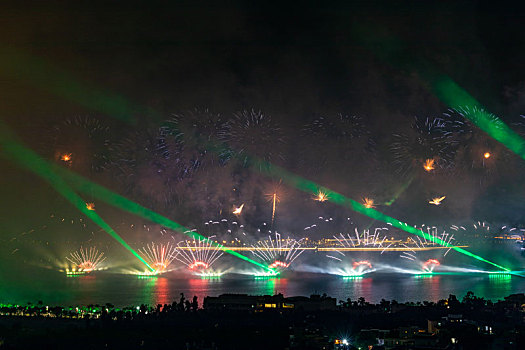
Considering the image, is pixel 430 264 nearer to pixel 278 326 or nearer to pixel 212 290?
pixel 212 290

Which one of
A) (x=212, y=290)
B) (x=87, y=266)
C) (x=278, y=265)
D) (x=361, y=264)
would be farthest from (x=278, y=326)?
(x=87, y=266)

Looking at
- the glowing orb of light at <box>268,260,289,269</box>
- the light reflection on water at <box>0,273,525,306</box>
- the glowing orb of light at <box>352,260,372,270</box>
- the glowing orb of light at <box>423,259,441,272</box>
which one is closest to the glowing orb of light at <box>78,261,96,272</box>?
the light reflection on water at <box>0,273,525,306</box>

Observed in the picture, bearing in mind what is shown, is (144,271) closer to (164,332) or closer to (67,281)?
(67,281)

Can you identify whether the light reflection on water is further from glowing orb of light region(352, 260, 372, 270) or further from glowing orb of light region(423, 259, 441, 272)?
glowing orb of light region(352, 260, 372, 270)

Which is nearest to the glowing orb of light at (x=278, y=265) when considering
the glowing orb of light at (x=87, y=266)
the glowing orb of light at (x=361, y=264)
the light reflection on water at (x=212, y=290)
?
the glowing orb of light at (x=361, y=264)

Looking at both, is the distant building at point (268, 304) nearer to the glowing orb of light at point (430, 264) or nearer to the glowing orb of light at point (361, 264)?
the glowing orb of light at point (430, 264)

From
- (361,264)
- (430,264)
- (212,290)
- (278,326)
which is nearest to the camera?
(278,326)

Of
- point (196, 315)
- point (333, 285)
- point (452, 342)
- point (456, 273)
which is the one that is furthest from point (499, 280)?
point (452, 342)

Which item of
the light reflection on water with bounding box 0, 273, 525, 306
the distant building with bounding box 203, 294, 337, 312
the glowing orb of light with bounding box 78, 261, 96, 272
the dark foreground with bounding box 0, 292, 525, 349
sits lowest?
the dark foreground with bounding box 0, 292, 525, 349
